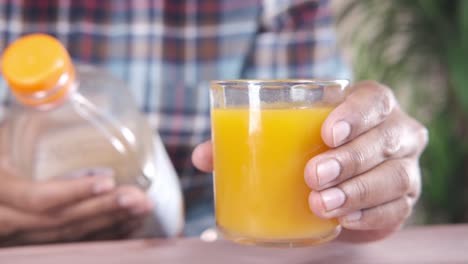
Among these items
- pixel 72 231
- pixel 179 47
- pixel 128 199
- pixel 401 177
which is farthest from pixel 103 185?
pixel 179 47

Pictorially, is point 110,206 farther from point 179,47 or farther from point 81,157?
point 179,47

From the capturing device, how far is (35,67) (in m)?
0.63

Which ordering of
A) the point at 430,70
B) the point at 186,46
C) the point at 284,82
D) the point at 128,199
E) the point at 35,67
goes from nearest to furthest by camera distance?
the point at 284,82
the point at 35,67
the point at 128,199
the point at 186,46
the point at 430,70

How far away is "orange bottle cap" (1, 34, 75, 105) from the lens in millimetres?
621

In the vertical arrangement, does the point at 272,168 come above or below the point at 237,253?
above

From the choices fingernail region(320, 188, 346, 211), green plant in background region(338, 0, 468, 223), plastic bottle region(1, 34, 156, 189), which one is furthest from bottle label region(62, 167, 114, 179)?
green plant in background region(338, 0, 468, 223)

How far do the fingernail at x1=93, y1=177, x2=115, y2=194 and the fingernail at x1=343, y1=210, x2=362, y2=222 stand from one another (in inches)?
14.0

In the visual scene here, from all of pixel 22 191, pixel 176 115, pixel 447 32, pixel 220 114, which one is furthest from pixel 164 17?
pixel 447 32

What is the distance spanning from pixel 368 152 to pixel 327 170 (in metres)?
0.09

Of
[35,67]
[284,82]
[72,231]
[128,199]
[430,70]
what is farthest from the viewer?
[430,70]

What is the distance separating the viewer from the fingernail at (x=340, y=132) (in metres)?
0.55

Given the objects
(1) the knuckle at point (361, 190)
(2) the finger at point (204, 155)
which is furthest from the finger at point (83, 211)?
(1) the knuckle at point (361, 190)

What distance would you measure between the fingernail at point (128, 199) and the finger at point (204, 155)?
0.13 m

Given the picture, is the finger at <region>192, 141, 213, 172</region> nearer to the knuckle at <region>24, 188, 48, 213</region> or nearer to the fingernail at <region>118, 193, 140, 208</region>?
the fingernail at <region>118, 193, 140, 208</region>
